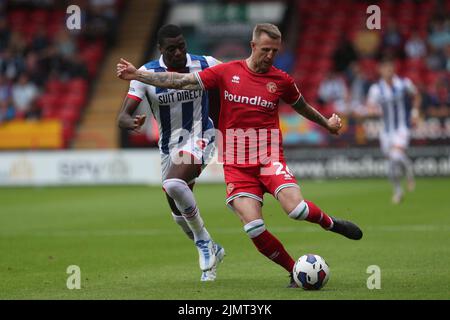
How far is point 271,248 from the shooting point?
8.68 metres

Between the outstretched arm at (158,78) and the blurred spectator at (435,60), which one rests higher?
the blurred spectator at (435,60)

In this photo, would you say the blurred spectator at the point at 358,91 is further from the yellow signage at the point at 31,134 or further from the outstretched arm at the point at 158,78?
the outstretched arm at the point at 158,78

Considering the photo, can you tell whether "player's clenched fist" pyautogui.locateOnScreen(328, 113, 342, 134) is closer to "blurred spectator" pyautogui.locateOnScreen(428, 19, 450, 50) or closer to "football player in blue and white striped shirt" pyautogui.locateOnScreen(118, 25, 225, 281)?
"football player in blue and white striped shirt" pyautogui.locateOnScreen(118, 25, 225, 281)

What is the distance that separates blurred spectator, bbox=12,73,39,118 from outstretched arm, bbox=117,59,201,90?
2025 centimetres

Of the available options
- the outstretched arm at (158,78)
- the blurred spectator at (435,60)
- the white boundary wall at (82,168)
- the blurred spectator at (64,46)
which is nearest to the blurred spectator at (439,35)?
the blurred spectator at (435,60)

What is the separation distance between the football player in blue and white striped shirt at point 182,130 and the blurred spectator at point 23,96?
19045mm

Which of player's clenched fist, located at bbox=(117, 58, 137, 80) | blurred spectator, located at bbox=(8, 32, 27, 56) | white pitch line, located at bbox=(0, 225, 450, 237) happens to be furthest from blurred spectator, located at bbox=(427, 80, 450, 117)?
player's clenched fist, located at bbox=(117, 58, 137, 80)

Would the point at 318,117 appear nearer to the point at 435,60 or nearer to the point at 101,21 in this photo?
the point at 435,60

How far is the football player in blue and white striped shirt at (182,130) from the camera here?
9.52 metres

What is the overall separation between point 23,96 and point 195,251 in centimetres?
1808

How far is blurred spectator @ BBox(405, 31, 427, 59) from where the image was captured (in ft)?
91.6

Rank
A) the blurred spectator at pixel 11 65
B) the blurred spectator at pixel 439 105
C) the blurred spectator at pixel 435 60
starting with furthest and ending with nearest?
the blurred spectator at pixel 11 65 < the blurred spectator at pixel 435 60 < the blurred spectator at pixel 439 105
